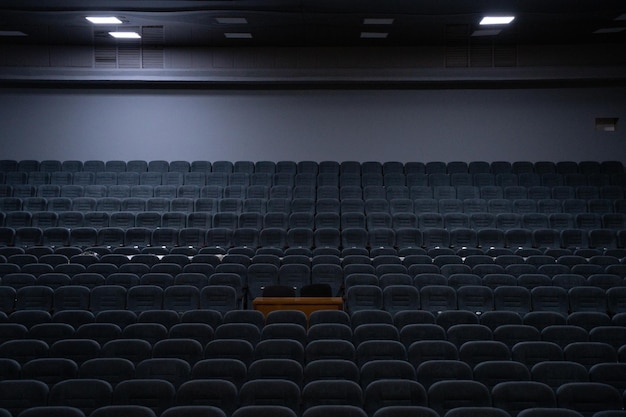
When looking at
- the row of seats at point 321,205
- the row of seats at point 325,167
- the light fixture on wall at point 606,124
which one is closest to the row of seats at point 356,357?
the row of seats at point 321,205

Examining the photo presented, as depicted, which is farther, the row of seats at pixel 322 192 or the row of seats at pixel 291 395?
the row of seats at pixel 322 192

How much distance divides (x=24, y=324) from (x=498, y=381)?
4191mm

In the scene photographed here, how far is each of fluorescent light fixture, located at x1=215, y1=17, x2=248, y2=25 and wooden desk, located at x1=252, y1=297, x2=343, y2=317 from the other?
5871mm

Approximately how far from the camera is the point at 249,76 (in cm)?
1330

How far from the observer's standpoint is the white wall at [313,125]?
13492 millimetres

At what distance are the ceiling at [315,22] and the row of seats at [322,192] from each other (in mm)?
2702

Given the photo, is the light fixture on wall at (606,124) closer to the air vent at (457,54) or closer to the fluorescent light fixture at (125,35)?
the air vent at (457,54)

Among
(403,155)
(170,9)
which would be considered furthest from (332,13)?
(403,155)

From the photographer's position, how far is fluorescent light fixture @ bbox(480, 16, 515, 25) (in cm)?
1141

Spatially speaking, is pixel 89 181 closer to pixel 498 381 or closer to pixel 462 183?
pixel 462 183

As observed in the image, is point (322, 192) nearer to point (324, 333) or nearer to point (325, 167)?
point (325, 167)

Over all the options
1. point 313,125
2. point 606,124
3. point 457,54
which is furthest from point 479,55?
point 313,125

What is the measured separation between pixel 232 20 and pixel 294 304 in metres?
6.09

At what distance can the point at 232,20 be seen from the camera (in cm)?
1159
